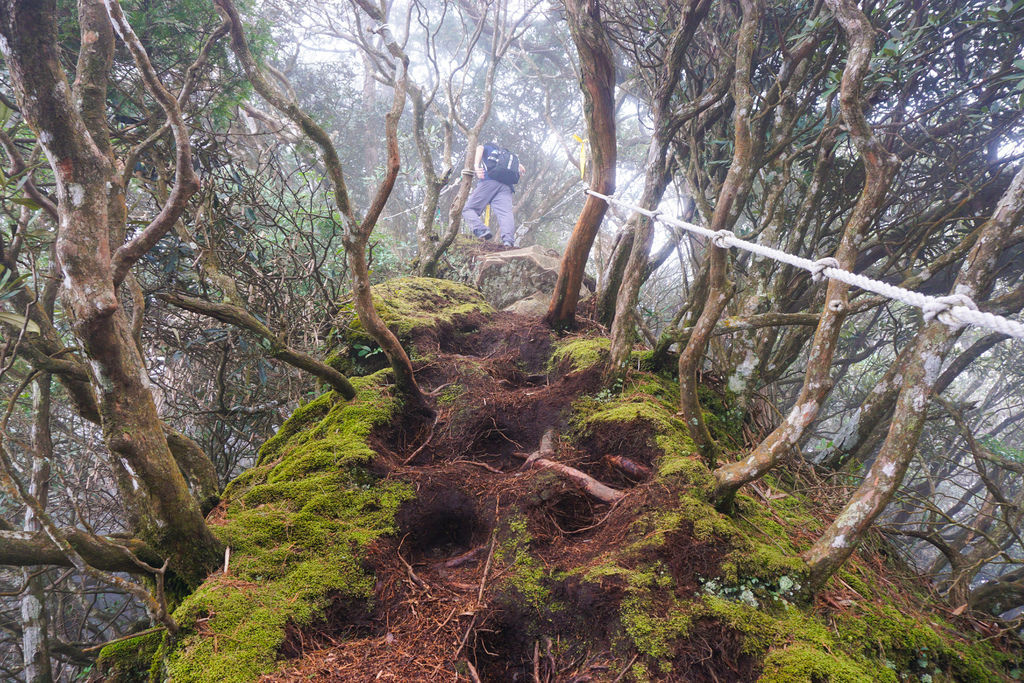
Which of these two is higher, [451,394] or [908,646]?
[451,394]

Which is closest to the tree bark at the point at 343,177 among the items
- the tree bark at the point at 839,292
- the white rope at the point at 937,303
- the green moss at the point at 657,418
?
the green moss at the point at 657,418

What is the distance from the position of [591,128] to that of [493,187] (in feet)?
15.4

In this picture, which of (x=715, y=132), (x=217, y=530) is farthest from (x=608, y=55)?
(x=217, y=530)

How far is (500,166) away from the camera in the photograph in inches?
325

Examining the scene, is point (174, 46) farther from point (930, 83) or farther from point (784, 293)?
point (930, 83)

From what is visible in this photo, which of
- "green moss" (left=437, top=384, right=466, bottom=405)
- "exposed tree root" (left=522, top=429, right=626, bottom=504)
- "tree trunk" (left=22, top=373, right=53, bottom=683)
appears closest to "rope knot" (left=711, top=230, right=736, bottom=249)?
"exposed tree root" (left=522, top=429, right=626, bottom=504)

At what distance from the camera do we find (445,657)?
6.93ft

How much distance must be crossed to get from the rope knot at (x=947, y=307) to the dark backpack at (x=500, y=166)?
24.5ft

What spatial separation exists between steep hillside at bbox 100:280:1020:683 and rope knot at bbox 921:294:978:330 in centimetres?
124

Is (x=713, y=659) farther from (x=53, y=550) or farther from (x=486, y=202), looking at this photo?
(x=486, y=202)

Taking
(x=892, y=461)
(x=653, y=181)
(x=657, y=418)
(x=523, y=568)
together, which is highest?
(x=653, y=181)

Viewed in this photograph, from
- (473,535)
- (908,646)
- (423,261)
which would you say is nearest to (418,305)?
(423,261)

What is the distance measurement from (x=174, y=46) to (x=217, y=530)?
3.73 meters

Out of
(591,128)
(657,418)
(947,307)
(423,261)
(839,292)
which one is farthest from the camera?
(423,261)
